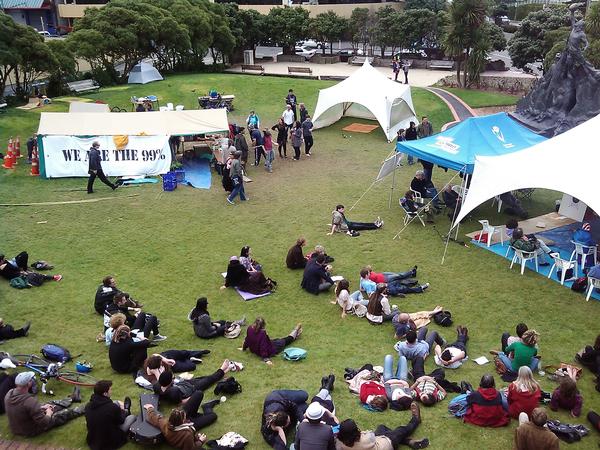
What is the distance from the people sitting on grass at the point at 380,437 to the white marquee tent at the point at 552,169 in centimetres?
615

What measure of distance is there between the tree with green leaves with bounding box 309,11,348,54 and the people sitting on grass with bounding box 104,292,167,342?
4308cm

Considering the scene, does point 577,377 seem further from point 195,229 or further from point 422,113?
point 422,113

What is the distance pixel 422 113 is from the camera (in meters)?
27.0

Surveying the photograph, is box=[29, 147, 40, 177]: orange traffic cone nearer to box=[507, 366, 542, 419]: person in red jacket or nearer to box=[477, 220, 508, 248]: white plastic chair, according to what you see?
box=[477, 220, 508, 248]: white plastic chair

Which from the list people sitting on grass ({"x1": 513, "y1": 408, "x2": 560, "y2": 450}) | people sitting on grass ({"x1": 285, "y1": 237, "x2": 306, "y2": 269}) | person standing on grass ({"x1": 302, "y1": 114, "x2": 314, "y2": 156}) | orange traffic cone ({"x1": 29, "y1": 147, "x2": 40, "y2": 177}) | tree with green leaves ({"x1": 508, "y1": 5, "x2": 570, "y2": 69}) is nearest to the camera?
people sitting on grass ({"x1": 513, "y1": 408, "x2": 560, "y2": 450})

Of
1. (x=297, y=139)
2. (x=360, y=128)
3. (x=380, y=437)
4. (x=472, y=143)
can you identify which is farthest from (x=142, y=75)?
(x=380, y=437)

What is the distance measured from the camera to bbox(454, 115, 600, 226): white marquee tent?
10.9 metres

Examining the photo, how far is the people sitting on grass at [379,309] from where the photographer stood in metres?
9.99

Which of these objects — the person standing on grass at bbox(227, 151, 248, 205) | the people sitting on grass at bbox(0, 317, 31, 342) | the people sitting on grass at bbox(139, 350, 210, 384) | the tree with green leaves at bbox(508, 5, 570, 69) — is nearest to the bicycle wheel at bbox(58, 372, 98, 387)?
the people sitting on grass at bbox(139, 350, 210, 384)

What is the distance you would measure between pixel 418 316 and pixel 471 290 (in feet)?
6.03

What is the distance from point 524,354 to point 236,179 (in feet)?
33.8

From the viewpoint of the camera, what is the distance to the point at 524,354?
8055 mm

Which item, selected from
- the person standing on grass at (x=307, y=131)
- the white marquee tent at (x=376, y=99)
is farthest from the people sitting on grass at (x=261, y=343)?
the white marquee tent at (x=376, y=99)

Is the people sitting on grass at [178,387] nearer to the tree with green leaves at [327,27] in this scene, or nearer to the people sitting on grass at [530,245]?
the people sitting on grass at [530,245]
